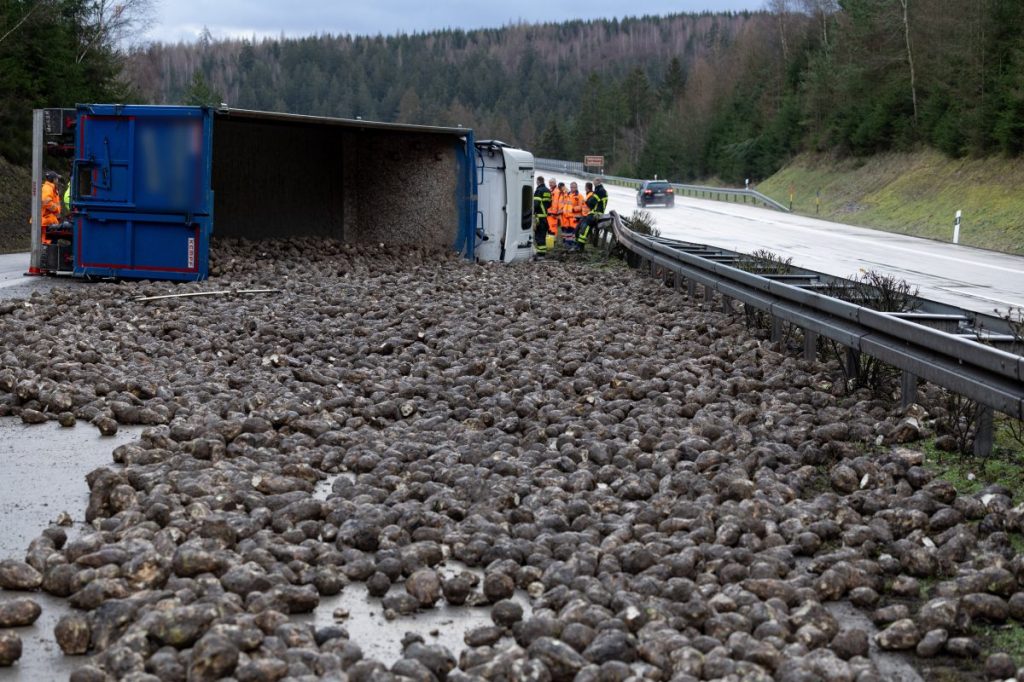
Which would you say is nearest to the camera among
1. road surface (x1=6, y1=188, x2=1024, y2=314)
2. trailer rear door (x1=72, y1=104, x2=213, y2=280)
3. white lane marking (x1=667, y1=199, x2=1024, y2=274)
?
trailer rear door (x1=72, y1=104, x2=213, y2=280)

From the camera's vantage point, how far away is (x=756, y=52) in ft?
281

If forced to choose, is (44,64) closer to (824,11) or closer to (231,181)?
(231,181)

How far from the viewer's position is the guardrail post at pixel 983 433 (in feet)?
21.3

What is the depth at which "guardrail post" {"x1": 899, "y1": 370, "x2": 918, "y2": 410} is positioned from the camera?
7.44m

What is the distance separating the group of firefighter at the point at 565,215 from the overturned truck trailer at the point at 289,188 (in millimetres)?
2105

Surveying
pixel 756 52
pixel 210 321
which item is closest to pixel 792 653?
pixel 210 321

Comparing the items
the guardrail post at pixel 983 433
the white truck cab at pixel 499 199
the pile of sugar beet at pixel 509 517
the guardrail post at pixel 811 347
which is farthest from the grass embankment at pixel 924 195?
the guardrail post at pixel 983 433

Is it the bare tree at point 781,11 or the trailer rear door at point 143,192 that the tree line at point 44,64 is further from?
the bare tree at point 781,11

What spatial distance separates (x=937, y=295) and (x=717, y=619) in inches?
586

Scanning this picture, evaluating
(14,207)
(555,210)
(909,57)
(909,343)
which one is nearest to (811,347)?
(909,343)

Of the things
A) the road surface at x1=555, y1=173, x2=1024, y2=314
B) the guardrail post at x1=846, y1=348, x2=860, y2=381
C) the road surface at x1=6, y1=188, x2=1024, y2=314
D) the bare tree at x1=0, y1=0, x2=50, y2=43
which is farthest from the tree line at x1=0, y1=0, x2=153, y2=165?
the guardrail post at x1=846, y1=348, x2=860, y2=381

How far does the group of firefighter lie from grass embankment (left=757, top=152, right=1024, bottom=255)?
1213 cm

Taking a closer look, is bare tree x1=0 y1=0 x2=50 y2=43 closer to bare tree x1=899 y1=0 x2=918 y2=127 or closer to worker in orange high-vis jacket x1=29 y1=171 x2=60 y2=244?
worker in orange high-vis jacket x1=29 y1=171 x2=60 y2=244

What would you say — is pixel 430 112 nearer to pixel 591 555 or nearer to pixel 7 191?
pixel 7 191
